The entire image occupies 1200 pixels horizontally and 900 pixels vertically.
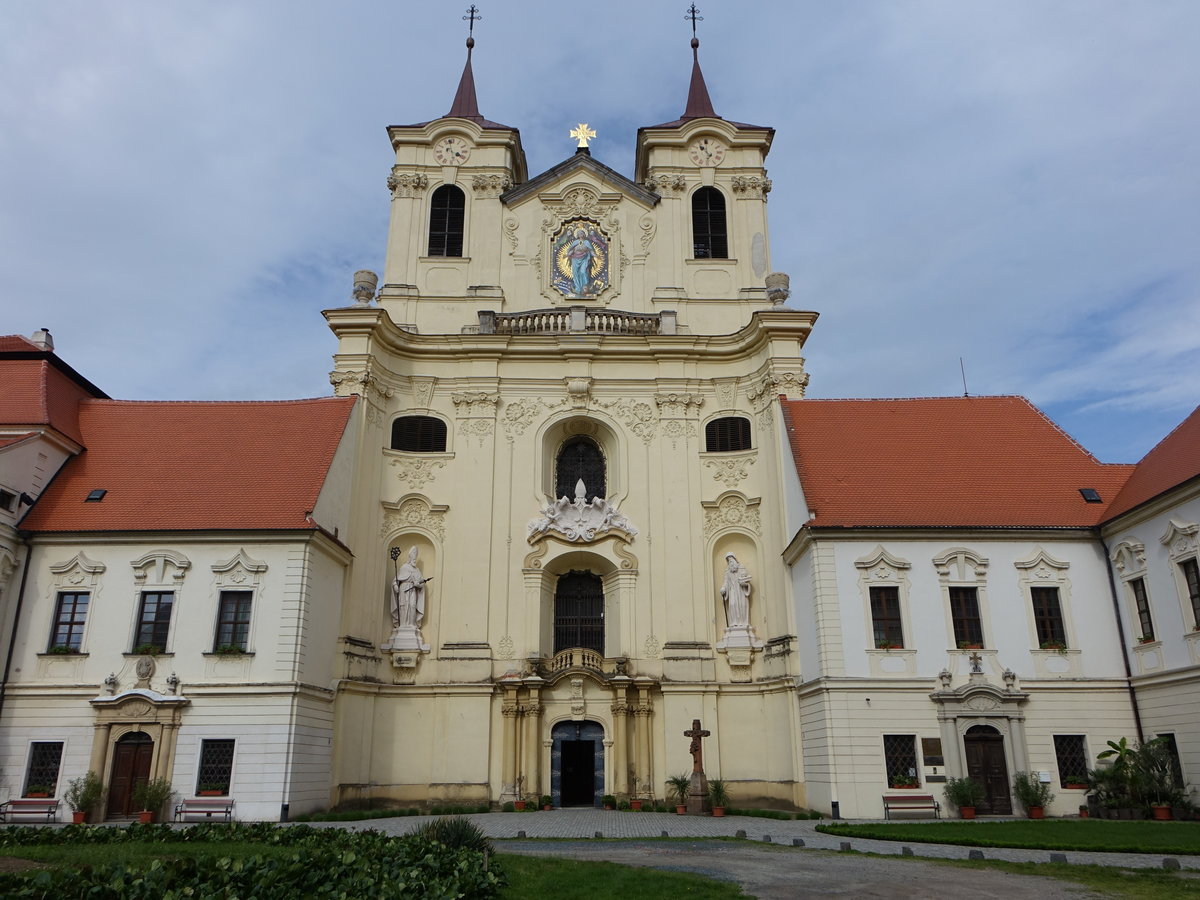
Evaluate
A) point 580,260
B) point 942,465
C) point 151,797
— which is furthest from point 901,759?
point 580,260

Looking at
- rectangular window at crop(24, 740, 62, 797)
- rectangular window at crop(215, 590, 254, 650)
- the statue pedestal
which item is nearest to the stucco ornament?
the statue pedestal

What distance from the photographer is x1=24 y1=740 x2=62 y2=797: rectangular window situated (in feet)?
71.5

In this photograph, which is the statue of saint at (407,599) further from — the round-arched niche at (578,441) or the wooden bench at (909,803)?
the wooden bench at (909,803)

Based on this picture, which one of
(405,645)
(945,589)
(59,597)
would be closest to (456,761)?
(405,645)

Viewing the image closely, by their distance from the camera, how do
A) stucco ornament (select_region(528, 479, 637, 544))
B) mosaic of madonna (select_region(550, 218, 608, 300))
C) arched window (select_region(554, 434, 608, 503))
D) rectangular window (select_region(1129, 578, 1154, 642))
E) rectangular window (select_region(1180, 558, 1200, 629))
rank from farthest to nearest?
mosaic of madonna (select_region(550, 218, 608, 300)) → arched window (select_region(554, 434, 608, 503)) → stucco ornament (select_region(528, 479, 637, 544)) → rectangular window (select_region(1129, 578, 1154, 642)) → rectangular window (select_region(1180, 558, 1200, 629))

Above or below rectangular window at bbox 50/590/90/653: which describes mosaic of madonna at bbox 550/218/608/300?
above

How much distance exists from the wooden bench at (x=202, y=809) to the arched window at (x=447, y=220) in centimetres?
1777

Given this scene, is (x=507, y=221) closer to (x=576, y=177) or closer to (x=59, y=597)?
(x=576, y=177)

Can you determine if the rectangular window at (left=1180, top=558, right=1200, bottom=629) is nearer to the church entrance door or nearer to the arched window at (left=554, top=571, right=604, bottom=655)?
the church entrance door

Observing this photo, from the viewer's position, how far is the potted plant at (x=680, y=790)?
2417 centimetres

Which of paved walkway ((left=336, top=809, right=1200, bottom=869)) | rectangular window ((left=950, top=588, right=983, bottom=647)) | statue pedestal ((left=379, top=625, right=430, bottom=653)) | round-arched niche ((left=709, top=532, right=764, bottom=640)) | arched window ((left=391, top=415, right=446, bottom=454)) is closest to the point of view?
paved walkway ((left=336, top=809, right=1200, bottom=869))

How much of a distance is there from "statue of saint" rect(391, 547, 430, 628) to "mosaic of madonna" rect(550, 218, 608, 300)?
10364 millimetres

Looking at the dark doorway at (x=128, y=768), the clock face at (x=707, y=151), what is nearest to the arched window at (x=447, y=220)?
the clock face at (x=707, y=151)

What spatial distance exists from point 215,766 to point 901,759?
51.7 feet
